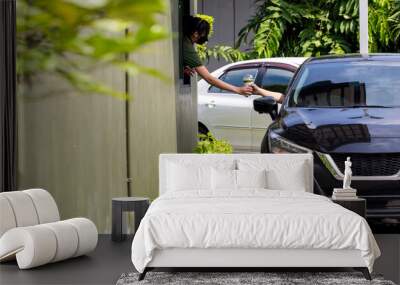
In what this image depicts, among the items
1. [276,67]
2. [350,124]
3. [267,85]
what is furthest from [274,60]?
[350,124]

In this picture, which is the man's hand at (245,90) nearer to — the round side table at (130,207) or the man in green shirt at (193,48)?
the man in green shirt at (193,48)

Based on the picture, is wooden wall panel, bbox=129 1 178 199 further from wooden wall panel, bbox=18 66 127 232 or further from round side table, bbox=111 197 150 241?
round side table, bbox=111 197 150 241

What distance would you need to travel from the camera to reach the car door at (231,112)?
19.7 feet

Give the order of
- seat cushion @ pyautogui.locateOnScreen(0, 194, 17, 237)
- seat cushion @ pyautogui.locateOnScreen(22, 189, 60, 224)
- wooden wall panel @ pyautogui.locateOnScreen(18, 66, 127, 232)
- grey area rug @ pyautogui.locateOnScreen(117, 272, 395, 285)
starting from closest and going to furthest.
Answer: grey area rug @ pyautogui.locateOnScreen(117, 272, 395, 285), seat cushion @ pyautogui.locateOnScreen(0, 194, 17, 237), seat cushion @ pyautogui.locateOnScreen(22, 189, 60, 224), wooden wall panel @ pyautogui.locateOnScreen(18, 66, 127, 232)

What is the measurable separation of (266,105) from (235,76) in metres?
0.35

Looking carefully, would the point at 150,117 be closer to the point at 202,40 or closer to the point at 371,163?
the point at 202,40

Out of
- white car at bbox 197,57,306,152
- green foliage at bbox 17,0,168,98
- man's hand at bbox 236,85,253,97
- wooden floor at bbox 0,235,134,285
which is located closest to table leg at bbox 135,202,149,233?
wooden floor at bbox 0,235,134,285

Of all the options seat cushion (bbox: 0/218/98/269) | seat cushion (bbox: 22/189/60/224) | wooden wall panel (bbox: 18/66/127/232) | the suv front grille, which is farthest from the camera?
wooden wall panel (bbox: 18/66/127/232)

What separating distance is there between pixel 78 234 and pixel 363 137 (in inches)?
96.5

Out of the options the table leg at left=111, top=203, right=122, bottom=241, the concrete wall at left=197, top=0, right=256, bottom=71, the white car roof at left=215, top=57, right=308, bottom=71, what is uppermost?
the concrete wall at left=197, top=0, right=256, bottom=71

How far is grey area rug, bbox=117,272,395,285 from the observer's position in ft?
13.1

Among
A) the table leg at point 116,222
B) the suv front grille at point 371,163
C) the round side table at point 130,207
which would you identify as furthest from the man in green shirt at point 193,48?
the table leg at point 116,222

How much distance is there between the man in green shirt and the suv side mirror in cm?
30

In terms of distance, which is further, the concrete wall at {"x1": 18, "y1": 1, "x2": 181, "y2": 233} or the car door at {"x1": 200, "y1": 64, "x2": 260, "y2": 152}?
the car door at {"x1": 200, "y1": 64, "x2": 260, "y2": 152}
